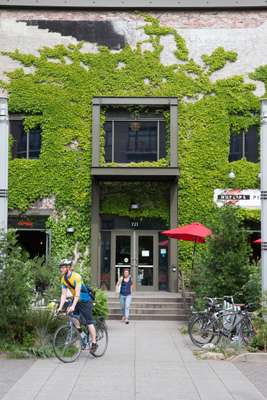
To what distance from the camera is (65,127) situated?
26.6 metres

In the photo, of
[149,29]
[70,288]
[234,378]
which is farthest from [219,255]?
[149,29]

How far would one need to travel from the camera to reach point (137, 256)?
27.0 metres

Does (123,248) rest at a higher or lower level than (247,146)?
lower

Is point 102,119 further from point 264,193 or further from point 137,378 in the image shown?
point 137,378

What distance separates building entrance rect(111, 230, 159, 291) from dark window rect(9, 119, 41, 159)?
15.4 ft

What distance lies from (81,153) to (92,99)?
7.21 ft

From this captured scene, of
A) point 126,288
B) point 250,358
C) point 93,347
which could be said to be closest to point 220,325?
point 250,358

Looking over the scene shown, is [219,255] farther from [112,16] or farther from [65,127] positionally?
[112,16]

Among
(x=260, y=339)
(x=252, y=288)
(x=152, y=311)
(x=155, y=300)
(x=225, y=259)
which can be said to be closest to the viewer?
(x=260, y=339)

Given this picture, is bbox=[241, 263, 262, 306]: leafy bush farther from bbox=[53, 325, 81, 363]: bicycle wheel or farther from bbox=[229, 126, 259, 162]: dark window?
bbox=[229, 126, 259, 162]: dark window

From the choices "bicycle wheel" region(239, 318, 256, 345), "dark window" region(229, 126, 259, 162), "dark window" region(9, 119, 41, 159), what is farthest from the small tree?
"dark window" region(9, 119, 41, 159)

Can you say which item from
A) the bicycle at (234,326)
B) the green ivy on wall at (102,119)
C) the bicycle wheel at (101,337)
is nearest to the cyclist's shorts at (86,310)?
the bicycle wheel at (101,337)

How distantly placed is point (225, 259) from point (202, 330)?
323cm

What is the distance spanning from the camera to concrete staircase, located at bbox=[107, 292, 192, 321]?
21.4m
